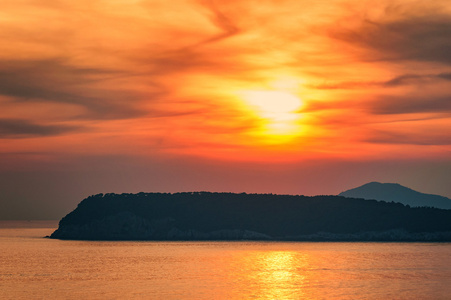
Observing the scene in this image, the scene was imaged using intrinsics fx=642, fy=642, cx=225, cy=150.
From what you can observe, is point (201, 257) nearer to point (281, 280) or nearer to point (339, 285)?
point (281, 280)

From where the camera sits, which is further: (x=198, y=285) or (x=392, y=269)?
(x=392, y=269)

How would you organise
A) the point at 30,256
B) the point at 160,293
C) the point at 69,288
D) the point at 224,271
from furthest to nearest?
the point at 30,256 < the point at 224,271 < the point at 69,288 < the point at 160,293

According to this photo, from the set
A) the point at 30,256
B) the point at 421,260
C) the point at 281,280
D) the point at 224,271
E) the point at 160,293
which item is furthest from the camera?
the point at 30,256

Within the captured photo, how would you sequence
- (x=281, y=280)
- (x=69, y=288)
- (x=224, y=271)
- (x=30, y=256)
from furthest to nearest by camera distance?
(x=30, y=256) < (x=224, y=271) < (x=281, y=280) < (x=69, y=288)

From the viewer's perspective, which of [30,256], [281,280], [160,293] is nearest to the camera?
[160,293]

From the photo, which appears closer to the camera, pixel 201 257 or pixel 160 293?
pixel 160 293

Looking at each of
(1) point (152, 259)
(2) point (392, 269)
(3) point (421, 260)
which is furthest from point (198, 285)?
(3) point (421, 260)

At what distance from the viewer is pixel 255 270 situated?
112688mm

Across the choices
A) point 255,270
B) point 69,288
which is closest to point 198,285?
point 69,288

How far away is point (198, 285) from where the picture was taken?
3509 inches


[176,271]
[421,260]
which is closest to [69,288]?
[176,271]

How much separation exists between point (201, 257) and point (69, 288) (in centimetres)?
6277

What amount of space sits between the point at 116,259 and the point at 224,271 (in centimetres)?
3969

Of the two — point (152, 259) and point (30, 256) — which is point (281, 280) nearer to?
point (152, 259)
